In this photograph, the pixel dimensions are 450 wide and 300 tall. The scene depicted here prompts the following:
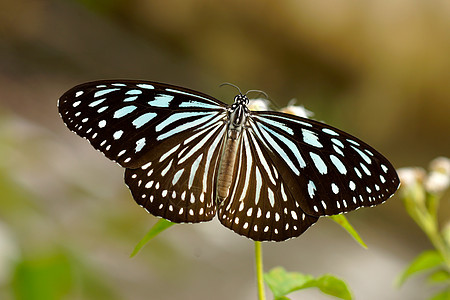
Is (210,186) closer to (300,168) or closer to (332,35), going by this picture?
(300,168)

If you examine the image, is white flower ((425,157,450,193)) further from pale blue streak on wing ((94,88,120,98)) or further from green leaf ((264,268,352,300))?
pale blue streak on wing ((94,88,120,98))

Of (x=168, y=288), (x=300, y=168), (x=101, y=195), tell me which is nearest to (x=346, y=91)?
(x=168, y=288)

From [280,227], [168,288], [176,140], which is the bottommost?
[280,227]

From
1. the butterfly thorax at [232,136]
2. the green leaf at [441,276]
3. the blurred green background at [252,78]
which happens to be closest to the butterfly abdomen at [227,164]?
the butterfly thorax at [232,136]

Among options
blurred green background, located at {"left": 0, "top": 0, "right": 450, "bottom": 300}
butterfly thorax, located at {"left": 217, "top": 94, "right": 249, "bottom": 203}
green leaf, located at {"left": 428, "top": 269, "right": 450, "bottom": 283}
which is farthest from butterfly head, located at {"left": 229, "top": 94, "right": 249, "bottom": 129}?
blurred green background, located at {"left": 0, "top": 0, "right": 450, "bottom": 300}

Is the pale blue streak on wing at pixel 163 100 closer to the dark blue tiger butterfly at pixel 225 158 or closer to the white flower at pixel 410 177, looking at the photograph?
the dark blue tiger butterfly at pixel 225 158

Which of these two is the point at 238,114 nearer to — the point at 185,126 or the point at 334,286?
the point at 185,126
